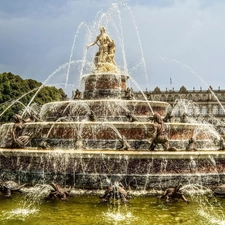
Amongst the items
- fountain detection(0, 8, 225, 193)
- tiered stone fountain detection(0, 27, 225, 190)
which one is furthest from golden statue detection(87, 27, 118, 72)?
tiered stone fountain detection(0, 27, 225, 190)

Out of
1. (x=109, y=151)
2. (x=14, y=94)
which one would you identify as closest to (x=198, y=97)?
(x=14, y=94)

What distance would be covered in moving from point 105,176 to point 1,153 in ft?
11.9

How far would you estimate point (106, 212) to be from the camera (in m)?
9.80

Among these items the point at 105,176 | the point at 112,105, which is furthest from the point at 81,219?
the point at 112,105

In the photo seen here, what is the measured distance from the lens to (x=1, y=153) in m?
13.0

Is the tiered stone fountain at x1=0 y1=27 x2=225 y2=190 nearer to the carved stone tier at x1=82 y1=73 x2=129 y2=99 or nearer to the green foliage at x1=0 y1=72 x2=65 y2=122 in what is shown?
the carved stone tier at x1=82 y1=73 x2=129 y2=99

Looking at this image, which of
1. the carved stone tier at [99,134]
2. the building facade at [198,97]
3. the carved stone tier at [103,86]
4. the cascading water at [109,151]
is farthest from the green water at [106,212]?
the building facade at [198,97]

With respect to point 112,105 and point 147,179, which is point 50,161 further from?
point 112,105

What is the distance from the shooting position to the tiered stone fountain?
12211mm

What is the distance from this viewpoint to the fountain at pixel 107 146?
1221cm

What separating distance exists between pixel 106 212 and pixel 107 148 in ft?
18.1

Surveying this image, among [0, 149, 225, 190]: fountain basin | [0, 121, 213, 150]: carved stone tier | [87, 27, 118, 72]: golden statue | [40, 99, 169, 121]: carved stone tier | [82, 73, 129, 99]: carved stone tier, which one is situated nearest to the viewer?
[0, 149, 225, 190]: fountain basin

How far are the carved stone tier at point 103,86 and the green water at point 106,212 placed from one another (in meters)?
10.8

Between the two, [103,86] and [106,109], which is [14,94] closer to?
[103,86]
